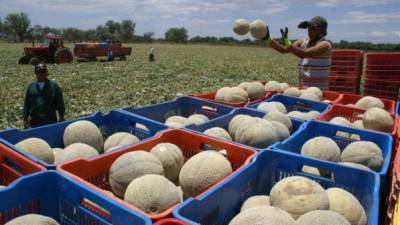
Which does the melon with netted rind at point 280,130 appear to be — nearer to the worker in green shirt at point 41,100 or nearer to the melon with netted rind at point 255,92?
the melon with netted rind at point 255,92

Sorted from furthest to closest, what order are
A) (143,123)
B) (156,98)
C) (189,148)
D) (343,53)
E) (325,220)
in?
(156,98), (343,53), (143,123), (189,148), (325,220)

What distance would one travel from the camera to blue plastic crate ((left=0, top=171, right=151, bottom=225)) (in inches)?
79.3

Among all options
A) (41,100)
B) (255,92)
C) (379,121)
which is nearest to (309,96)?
(255,92)

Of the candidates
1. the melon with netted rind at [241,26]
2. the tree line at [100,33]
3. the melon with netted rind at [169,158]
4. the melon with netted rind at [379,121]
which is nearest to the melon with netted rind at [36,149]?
the melon with netted rind at [169,158]

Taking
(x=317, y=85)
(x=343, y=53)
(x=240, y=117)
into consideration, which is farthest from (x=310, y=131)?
(x=343, y=53)

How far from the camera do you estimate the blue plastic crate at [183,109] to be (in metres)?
4.86

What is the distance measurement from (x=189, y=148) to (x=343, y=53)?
520cm

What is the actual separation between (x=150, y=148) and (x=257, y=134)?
1115 mm

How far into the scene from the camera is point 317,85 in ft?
21.6

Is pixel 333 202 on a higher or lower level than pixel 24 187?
lower

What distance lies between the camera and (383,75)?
6.84 metres

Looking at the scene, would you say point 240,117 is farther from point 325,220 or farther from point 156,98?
point 156,98

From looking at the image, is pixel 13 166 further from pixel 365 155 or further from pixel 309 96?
pixel 309 96

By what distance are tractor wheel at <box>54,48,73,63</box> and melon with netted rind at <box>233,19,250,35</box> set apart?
735 inches
